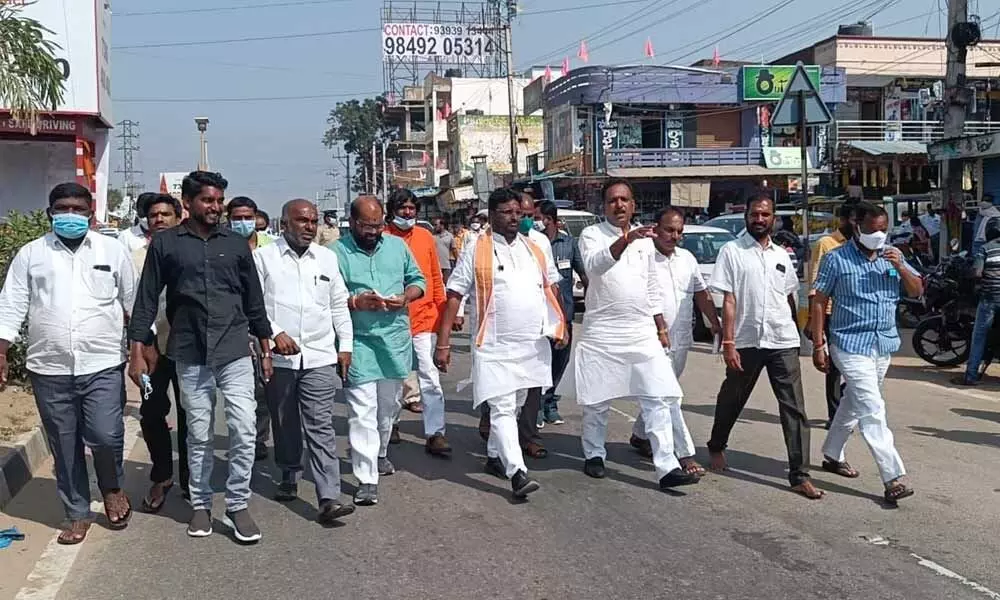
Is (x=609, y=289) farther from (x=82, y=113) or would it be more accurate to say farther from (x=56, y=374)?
(x=82, y=113)

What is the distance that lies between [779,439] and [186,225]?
4837 millimetres

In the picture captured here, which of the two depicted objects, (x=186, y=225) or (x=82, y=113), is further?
(x=82, y=113)

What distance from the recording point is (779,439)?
7.97 meters

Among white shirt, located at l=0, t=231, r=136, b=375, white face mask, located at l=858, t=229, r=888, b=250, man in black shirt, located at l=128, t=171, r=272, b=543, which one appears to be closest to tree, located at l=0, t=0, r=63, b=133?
white shirt, located at l=0, t=231, r=136, b=375

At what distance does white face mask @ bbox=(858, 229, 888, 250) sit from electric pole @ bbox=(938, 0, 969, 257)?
408 inches

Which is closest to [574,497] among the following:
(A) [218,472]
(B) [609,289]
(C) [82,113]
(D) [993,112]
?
(B) [609,289]

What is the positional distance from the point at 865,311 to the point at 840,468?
3.70 feet

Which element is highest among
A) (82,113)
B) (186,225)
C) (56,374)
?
(82,113)

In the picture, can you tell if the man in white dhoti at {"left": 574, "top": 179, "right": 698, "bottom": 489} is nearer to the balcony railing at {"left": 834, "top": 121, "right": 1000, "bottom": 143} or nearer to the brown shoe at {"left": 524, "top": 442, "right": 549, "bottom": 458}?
the brown shoe at {"left": 524, "top": 442, "right": 549, "bottom": 458}

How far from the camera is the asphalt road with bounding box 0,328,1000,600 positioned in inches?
187

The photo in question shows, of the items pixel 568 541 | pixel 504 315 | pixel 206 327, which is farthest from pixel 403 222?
pixel 568 541

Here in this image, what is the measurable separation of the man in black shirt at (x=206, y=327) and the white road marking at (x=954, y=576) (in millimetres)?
3417

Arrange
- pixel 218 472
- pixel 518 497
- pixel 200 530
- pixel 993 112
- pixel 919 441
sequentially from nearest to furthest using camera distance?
1. pixel 200 530
2. pixel 518 497
3. pixel 218 472
4. pixel 919 441
5. pixel 993 112

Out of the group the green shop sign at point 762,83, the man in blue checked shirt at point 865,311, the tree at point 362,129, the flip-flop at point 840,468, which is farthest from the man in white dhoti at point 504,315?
the tree at point 362,129
